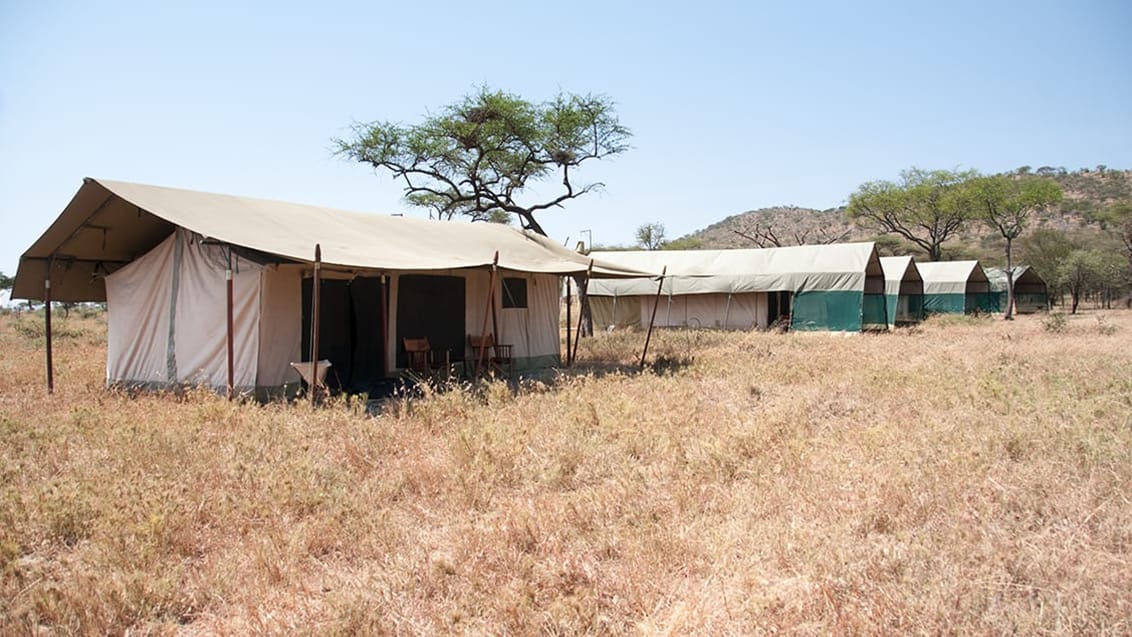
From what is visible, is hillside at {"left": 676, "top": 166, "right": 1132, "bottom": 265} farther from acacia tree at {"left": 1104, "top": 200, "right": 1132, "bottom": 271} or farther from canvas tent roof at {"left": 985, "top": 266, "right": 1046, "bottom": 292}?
canvas tent roof at {"left": 985, "top": 266, "right": 1046, "bottom": 292}

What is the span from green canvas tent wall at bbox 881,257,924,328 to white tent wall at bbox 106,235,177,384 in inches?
836

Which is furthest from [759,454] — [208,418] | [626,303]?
[626,303]

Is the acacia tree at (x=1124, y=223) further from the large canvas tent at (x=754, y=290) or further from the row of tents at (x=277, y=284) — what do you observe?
the row of tents at (x=277, y=284)

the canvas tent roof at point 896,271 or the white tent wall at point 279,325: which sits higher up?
the canvas tent roof at point 896,271

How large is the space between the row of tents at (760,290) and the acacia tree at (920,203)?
11311 mm

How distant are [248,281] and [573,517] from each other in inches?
237

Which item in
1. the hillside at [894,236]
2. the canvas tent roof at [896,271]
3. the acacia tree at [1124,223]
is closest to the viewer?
the canvas tent roof at [896,271]

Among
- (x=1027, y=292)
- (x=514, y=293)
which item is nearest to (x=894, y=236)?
(x=1027, y=292)

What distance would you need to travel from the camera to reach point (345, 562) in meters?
3.84

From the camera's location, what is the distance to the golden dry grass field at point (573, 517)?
309 centimetres

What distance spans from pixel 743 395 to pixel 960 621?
579cm

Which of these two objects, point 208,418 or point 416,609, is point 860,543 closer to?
point 416,609

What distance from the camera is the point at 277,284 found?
8992 mm

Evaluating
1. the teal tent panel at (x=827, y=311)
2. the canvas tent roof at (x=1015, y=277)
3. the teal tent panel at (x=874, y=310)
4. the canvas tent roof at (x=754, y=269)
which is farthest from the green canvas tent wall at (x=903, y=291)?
the canvas tent roof at (x=1015, y=277)
